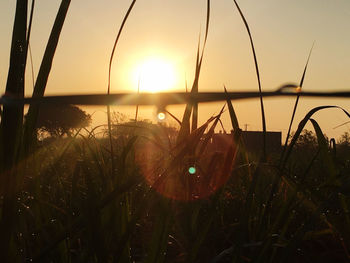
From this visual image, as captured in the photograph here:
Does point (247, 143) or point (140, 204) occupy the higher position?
point (140, 204)

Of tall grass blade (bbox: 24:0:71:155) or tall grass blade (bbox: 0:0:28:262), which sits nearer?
tall grass blade (bbox: 0:0:28:262)

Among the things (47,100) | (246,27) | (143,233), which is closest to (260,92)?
(47,100)

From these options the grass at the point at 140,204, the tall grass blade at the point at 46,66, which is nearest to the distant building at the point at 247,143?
the grass at the point at 140,204

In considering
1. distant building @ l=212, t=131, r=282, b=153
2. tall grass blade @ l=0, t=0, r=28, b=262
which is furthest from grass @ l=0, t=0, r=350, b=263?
distant building @ l=212, t=131, r=282, b=153

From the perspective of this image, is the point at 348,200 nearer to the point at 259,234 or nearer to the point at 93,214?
the point at 259,234

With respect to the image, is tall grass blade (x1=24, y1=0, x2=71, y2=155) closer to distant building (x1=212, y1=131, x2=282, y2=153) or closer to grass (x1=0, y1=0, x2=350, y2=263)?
grass (x1=0, y1=0, x2=350, y2=263)

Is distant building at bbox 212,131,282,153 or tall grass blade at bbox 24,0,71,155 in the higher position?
tall grass blade at bbox 24,0,71,155

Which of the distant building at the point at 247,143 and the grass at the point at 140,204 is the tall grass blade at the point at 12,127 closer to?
the grass at the point at 140,204

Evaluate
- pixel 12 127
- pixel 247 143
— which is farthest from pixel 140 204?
pixel 247 143

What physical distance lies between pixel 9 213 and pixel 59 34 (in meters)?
0.36

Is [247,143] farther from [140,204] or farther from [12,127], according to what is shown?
[12,127]

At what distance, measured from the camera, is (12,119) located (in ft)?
2.19

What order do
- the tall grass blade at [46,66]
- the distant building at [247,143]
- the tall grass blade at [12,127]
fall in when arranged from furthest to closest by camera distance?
the distant building at [247,143] → the tall grass blade at [46,66] → the tall grass blade at [12,127]

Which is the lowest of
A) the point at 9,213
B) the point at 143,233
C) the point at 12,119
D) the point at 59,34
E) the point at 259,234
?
the point at 143,233
